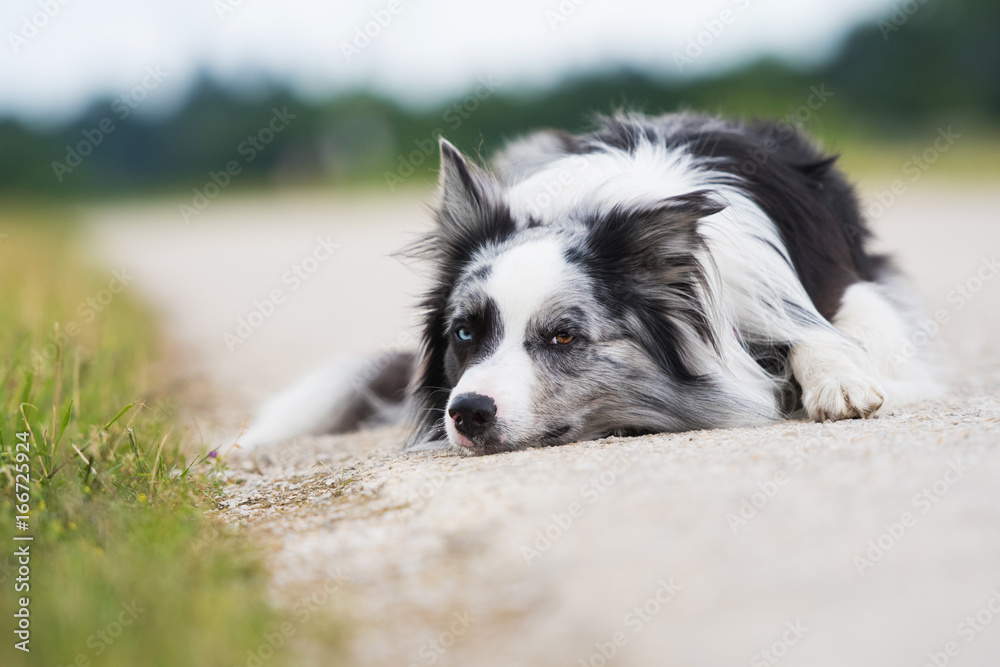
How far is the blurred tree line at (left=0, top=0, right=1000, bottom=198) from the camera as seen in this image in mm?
28766

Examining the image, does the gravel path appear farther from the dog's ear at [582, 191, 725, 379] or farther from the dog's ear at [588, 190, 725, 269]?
the dog's ear at [588, 190, 725, 269]

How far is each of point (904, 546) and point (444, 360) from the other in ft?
9.22

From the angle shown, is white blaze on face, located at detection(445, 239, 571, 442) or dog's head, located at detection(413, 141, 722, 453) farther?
dog's head, located at detection(413, 141, 722, 453)

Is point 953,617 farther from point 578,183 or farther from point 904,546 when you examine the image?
point 578,183

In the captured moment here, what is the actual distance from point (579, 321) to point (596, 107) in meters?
26.7

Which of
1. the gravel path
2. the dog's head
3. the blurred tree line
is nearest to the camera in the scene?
the gravel path

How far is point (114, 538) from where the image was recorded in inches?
127

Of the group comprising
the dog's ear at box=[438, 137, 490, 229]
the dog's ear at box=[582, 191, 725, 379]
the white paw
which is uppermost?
the dog's ear at box=[438, 137, 490, 229]

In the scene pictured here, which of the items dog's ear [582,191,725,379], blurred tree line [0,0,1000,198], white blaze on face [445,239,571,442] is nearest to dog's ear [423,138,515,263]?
white blaze on face [445,239,571,442]

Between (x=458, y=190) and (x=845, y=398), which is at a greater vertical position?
(x=458, y=190)

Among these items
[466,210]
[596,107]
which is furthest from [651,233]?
[596,107]

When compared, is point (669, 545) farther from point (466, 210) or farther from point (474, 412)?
point (466, 210)

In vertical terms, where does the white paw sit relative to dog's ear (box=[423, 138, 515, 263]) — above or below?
below

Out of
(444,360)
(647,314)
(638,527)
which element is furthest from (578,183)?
(638,527)
